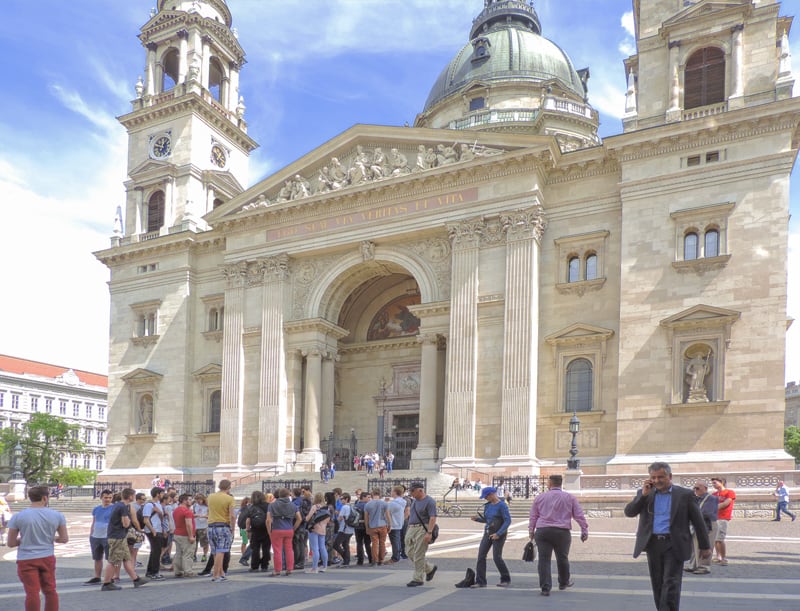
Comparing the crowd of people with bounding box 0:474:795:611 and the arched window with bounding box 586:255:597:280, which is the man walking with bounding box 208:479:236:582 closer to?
the crowd of people with bounding box 0:474:795:611

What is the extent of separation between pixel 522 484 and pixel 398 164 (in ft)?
53.2

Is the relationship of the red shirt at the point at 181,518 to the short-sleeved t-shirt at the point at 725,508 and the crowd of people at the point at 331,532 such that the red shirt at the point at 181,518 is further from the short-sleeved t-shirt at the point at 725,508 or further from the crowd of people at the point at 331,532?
the short-sleeved t-shirt at the point at 725,508

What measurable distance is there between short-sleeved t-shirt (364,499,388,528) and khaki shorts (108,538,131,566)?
4.62 metres

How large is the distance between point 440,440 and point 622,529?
1650 cm

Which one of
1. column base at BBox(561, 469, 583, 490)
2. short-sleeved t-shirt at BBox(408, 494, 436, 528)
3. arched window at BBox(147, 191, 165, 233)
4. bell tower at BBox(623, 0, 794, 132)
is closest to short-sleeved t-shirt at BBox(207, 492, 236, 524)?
short-sleeved t-shirt at BBox(408, 494, 436, 528)

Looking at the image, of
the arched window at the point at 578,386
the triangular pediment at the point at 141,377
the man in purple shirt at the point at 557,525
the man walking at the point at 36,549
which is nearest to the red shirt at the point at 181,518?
the man walking at the point at 36,549

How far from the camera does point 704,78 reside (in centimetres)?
3253

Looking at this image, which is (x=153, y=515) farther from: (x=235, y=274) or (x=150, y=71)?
(x=150, y=71)

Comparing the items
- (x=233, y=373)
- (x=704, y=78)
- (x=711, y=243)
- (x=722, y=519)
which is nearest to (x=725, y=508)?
(x=722, y=519)

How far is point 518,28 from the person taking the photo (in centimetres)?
6028

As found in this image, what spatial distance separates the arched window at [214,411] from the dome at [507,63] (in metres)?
27.7

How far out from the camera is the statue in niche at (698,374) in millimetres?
28672

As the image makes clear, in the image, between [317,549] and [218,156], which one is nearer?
[317,549]

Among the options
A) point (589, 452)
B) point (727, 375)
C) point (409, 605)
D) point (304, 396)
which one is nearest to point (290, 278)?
point (304, 396)
